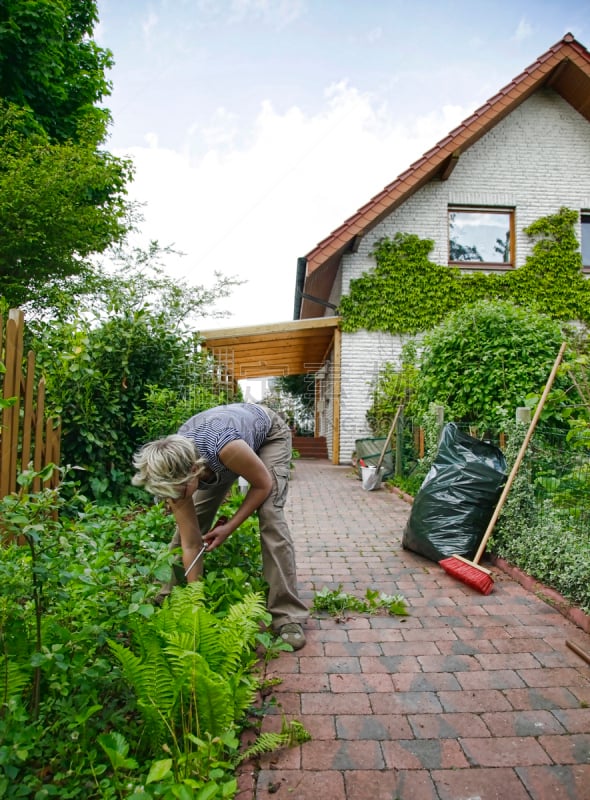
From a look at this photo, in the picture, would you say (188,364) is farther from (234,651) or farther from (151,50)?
(151,50)

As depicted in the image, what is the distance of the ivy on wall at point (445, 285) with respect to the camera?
11.2 meters

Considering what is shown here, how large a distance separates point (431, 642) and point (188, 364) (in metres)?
Answer: 3.78

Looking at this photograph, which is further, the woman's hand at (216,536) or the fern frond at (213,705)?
the woman's hand at (216,536)

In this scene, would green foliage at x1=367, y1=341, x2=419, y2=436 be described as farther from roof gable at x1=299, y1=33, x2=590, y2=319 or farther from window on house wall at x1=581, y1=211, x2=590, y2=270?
window on house wall at x1=581, y1=211, x2=590, y2=270

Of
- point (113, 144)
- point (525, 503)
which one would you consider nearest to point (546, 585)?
point (525, 503)

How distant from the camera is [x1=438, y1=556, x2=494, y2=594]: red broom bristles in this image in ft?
11.5

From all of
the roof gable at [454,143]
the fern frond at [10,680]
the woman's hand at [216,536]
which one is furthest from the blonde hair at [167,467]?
the roof gable at [454,143]

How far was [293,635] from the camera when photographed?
8.81 ft

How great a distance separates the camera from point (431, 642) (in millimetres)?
2783

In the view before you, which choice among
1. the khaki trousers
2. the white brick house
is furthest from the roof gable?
the khaki trousers

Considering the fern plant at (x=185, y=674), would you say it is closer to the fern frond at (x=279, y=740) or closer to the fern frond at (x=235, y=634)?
the fern frond at (x=235, y=634)

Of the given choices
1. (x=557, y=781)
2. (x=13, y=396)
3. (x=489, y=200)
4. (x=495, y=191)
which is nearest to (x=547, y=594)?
(x=557, y=781)

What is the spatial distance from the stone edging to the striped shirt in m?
1.96

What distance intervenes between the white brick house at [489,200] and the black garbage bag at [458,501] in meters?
6.98
